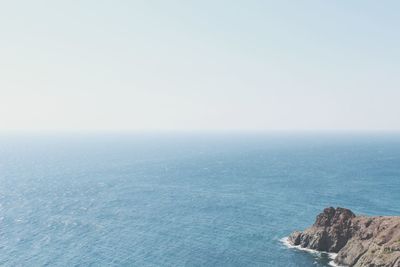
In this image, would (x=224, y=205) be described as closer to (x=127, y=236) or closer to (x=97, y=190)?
(x=127, y=236)

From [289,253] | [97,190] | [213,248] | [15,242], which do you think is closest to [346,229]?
[289,253]

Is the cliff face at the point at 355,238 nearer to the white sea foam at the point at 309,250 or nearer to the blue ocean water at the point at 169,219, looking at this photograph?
the white sea foam at the point at 309,250

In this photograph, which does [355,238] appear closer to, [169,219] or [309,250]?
[309,250]

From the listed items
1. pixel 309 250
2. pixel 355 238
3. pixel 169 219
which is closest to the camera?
pixel 355 238

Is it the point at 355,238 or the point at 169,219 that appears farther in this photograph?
the point at 169,219

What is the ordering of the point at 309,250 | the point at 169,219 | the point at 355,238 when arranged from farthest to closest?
the point at 169,219 < the point at 309,250 < the point at 355,238

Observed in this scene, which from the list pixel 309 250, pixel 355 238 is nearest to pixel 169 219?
pixel 309 250

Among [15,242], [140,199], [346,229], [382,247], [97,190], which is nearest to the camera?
[382,247]

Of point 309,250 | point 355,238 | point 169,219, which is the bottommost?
point 169,219
